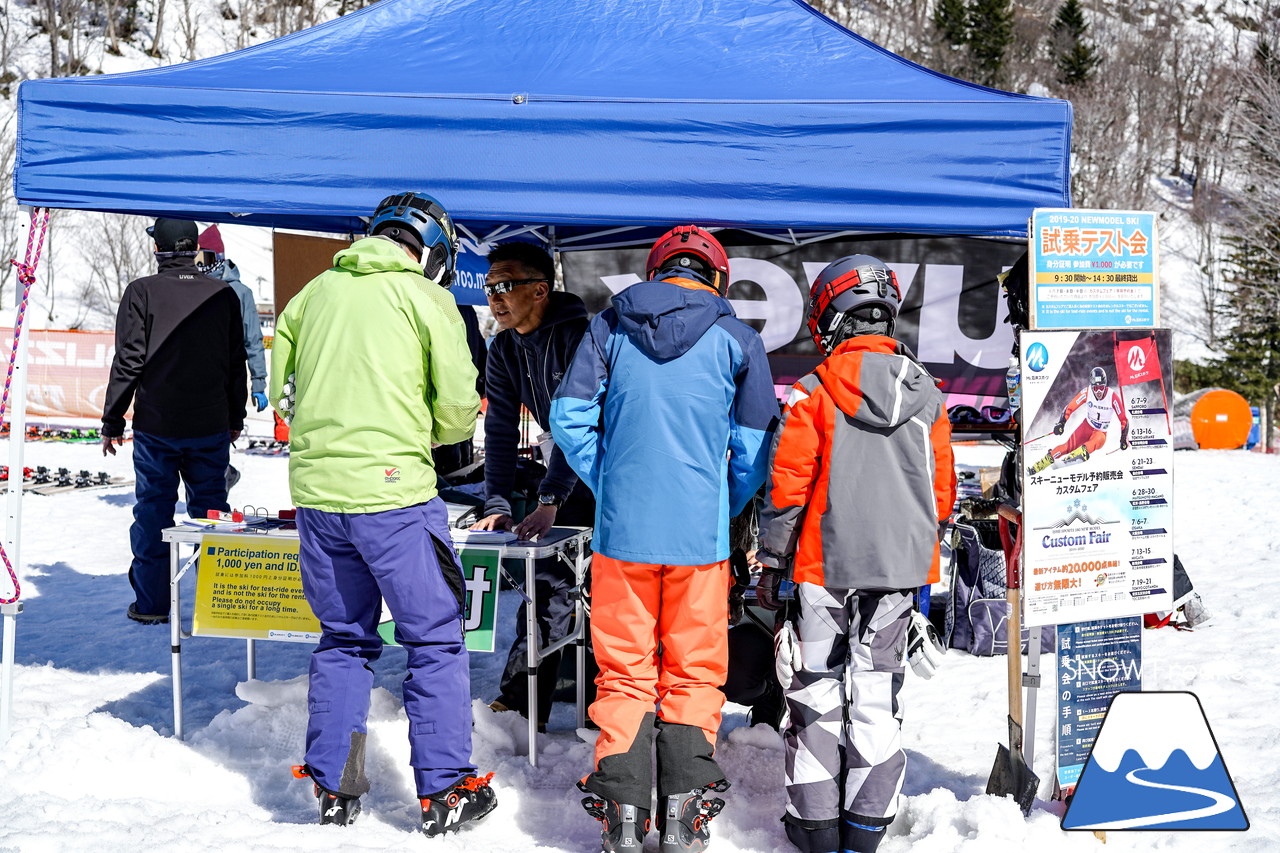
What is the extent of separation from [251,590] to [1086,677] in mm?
2995

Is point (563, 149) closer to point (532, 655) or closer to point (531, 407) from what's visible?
point (531, 407)

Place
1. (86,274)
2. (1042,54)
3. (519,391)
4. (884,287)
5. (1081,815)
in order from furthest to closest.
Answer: (1042,54) < (86,274) < (519,391) < (884,287) < (1081,815)

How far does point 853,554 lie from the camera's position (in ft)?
9.04

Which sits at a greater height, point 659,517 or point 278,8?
point 278,8

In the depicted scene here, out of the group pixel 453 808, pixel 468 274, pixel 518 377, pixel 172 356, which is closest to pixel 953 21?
pixel 468 274

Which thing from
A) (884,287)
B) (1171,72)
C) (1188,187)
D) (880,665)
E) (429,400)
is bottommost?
(880,665)

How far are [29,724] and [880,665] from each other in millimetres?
3261

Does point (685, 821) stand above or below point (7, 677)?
below

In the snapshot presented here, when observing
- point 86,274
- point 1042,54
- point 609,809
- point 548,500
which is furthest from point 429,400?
point 1042,54

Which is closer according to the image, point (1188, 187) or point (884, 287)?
point (884, 287)

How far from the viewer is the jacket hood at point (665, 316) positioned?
2867 millimetres

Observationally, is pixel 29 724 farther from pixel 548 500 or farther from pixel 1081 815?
pixel 1081 815

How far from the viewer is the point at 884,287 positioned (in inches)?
115

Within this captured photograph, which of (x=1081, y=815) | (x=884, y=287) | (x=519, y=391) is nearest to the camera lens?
(x=1081, y=815)
